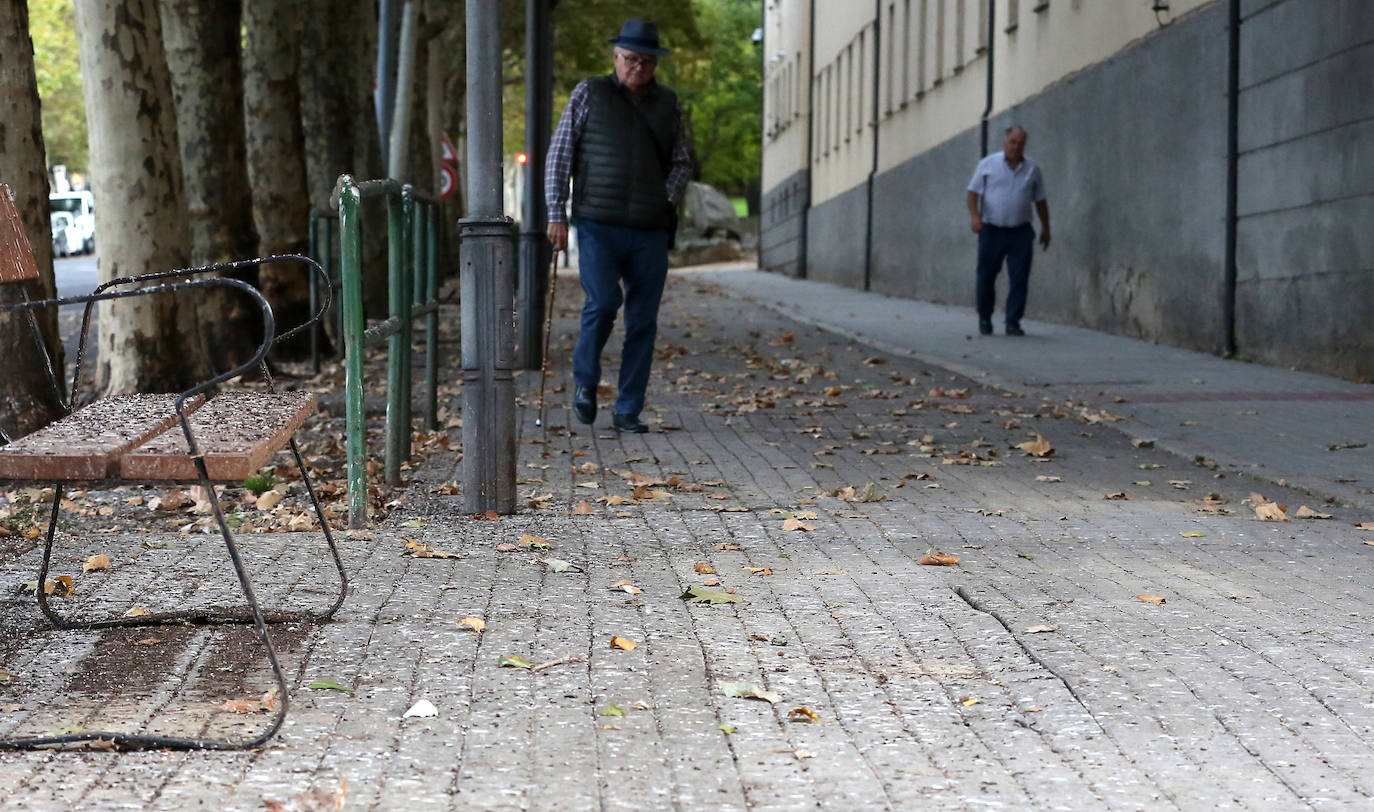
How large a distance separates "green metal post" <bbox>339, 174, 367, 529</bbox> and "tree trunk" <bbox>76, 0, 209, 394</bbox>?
186 inches

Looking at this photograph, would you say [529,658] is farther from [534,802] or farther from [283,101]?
[283,101]

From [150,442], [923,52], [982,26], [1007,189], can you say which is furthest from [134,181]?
[923,52]

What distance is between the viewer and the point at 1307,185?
44.0ft

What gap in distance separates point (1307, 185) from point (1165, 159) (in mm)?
3382

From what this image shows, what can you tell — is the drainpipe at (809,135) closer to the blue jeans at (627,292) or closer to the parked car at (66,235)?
the parked car at (66,235)

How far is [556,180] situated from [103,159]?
337 cm

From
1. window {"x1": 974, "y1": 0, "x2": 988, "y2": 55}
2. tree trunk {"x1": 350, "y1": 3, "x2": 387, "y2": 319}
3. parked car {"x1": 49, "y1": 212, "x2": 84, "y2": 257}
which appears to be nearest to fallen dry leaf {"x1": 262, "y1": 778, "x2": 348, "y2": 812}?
tree trunk {"x1": 350, "y1": 3, "x2": 387, "y2": 319}

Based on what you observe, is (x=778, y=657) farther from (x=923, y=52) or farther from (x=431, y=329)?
(x=923, y=52)

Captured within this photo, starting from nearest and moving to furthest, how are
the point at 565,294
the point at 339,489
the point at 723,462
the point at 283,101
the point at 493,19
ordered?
the point at 493,19 → the point at 339,489 → the point at 723,462 → the point at 283,101 → the point at 565,294

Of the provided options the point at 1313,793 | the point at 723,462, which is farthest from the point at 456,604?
the point at 723,462

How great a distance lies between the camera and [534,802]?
3.38 metres

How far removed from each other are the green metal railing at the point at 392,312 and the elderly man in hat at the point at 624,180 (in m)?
0.81

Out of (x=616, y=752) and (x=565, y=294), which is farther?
(x=565, y=294)

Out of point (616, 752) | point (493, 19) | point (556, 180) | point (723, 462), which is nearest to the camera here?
point (616, 752)
